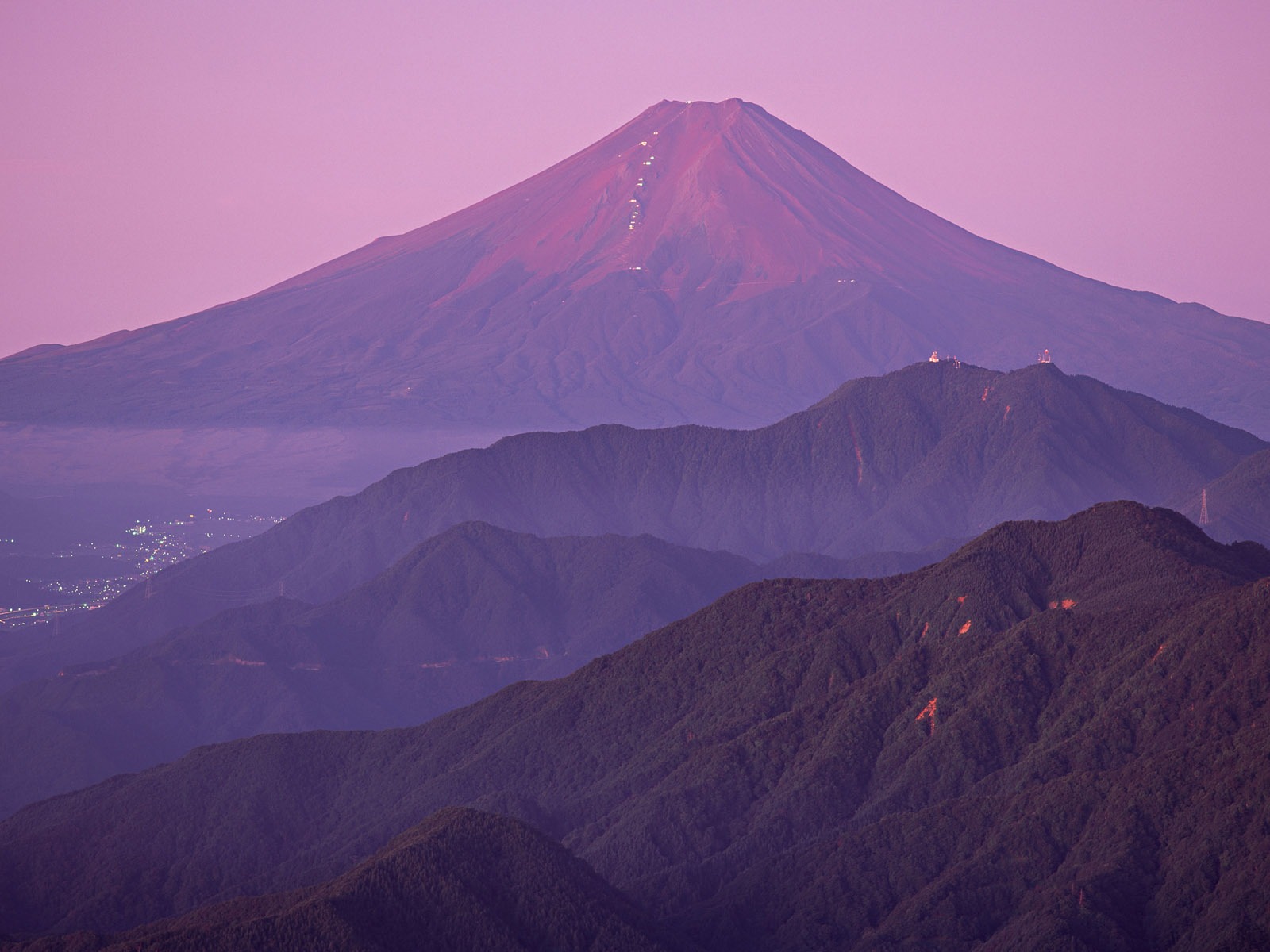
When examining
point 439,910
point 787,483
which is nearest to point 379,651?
point 787,483

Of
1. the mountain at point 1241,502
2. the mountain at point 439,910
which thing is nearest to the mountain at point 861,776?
the mountain at point 439,910

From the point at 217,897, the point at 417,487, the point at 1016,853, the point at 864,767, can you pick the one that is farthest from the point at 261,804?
the point at 417,487

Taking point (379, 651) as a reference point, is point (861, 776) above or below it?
above

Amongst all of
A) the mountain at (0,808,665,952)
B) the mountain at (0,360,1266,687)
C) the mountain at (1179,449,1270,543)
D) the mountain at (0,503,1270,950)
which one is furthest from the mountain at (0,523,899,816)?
the mountain at (0,808,665,952)

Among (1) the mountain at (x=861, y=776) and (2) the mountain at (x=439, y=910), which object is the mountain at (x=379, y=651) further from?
(2) the mountain at (x=439, y=910)

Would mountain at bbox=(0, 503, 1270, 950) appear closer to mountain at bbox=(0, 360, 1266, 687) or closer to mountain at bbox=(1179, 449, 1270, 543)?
mountain at bbox=(1179, 449, 1270, 543)

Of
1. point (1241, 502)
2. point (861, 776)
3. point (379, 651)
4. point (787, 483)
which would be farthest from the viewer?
point (787, 483)

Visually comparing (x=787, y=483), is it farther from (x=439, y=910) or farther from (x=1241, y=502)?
(x=439, y=910)
